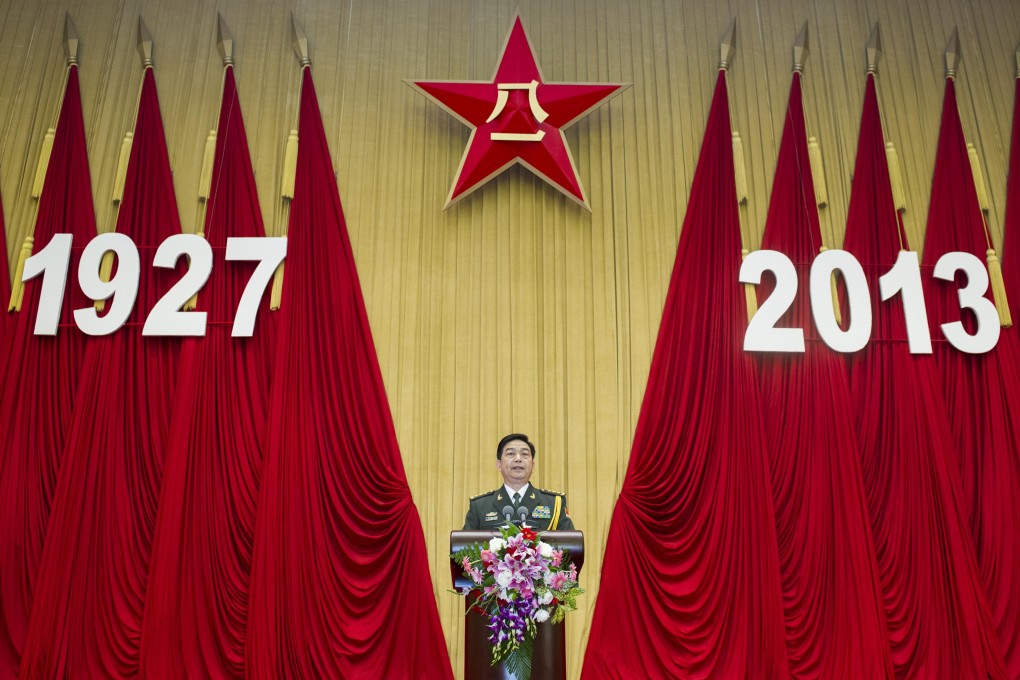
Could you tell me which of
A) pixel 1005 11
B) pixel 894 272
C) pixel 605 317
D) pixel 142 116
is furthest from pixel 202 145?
pixel 1005 11

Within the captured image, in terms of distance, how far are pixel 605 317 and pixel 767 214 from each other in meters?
1.19

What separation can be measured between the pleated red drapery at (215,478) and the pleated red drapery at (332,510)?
142mm

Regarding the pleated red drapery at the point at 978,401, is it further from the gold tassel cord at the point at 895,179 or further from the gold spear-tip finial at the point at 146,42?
the gold spear-tip finial at the point at 146,42

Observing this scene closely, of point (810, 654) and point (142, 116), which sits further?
point (142, 116)

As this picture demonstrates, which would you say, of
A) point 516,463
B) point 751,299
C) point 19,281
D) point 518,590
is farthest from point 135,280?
point 751,299

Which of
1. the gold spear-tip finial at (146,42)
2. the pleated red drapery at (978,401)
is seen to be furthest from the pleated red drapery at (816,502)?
the gold spear-tip finial at (146,42)

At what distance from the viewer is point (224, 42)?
5.51m

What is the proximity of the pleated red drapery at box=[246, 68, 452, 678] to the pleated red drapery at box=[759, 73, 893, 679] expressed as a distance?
195cm

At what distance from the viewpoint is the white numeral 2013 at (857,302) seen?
505cm

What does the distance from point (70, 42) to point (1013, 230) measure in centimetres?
590

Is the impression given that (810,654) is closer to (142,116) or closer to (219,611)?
(219,611)

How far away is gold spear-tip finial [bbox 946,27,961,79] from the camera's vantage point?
5.64 metres

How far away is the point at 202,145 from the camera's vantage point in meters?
5.40

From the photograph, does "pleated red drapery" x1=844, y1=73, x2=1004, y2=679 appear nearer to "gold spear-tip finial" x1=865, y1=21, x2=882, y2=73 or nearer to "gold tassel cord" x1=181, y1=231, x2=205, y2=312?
"gold spear-tip finial" x1=865, y1=21, x2=882, y2=73
